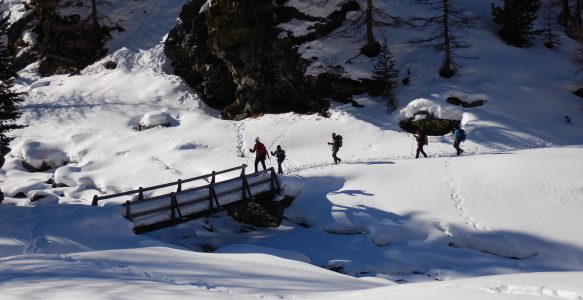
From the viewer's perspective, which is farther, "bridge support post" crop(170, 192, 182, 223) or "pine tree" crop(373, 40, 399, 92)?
"pine tree" crop(373, 40, 399, 92)

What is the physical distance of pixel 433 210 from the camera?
1545cm

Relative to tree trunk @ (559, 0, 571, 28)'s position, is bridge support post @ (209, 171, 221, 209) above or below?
below

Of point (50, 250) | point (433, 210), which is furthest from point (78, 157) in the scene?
point (433, 210)

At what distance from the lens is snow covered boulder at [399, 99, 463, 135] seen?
906 inches

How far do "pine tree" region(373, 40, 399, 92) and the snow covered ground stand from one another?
103 centimetres

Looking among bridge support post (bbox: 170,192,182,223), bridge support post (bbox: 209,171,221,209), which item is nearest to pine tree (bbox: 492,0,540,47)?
bridge support post (bbox: 209,171,221,209)

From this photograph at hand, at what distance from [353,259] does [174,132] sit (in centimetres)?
1633

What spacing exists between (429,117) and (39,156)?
22550 millimetres

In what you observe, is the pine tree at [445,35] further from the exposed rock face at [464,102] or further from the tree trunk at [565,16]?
the tree trunk at [565,16]

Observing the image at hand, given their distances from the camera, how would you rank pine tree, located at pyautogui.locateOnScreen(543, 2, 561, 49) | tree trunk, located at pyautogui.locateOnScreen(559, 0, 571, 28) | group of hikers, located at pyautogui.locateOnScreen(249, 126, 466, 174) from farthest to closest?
tree trunk, located at pyautogui.locateOnScreen(559, 0, 571, 28) → pine tree, located at pyautogui.locateOnScreen(543, 2, 561, 49) → group of hikers, located at pyautogui.locateOnScreen(249, 126, 466, 174)

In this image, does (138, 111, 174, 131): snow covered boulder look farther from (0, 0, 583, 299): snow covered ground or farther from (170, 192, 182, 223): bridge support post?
(170, 192, 182, 223): bridge support post

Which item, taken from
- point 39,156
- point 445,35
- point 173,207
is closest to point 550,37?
point 445,35

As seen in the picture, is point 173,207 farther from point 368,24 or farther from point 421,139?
point 368,24

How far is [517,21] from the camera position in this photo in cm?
2823
